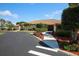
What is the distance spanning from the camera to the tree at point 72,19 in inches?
246

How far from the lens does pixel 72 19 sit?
248 inches

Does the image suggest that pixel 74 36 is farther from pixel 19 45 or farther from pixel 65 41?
pixel 19 45

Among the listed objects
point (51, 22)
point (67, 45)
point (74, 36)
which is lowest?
point (67, 45)

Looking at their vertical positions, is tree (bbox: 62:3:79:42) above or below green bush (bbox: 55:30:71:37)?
above

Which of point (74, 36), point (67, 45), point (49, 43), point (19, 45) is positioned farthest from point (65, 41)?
point (19, 45)

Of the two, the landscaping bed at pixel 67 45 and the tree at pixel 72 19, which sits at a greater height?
the tree at pixel 72 19

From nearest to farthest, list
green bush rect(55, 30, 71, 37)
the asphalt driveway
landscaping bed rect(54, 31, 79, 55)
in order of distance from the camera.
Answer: the asphalt driveway
landscaping bed rect(54, 31, 79, 55)
green bush rect(55, 30, 71, 37)

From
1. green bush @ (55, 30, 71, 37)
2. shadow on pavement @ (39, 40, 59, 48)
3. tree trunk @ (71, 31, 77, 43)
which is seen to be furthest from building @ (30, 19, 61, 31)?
tree trunk @ (71, 31, 77, 43)

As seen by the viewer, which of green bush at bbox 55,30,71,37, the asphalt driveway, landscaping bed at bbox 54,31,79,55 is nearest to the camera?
the asphalt driveway

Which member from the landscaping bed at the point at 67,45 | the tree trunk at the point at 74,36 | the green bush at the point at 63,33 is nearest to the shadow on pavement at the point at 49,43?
the landscaping bed at the point at 67,45

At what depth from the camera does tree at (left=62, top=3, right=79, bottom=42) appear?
626 centimetres

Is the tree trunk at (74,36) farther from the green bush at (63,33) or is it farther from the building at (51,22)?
the building at (51,22)

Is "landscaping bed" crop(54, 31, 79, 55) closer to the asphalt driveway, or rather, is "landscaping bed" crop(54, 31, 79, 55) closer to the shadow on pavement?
the shadow on pavement

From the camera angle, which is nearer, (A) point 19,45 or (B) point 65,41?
(A) point 19,45
